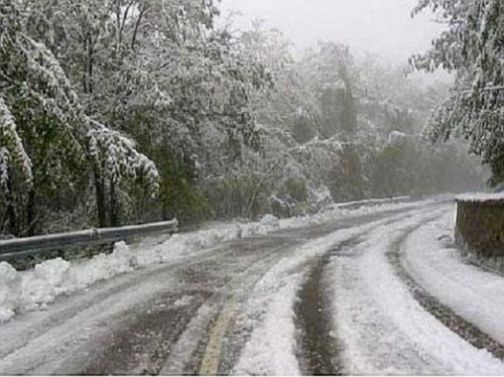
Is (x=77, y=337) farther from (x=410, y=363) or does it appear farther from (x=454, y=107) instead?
(x=454, y=107)

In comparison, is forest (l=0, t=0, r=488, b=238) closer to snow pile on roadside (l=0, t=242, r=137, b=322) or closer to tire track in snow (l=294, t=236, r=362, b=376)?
snow pile on roadside (l=0, t=242, r=137, b=322)

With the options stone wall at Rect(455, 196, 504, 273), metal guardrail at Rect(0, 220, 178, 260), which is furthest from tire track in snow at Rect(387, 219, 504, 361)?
metal guardrail at Rect(0, 220, 178, 260)

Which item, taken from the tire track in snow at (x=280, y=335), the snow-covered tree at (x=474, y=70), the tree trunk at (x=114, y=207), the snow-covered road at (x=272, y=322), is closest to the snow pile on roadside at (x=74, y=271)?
the snow-covered road at (x=272, y=322)

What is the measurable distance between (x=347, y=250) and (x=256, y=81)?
759 cm

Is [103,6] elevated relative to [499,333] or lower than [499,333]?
elevated

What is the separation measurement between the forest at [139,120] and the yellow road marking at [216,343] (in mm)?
6330

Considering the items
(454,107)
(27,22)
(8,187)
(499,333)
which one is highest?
(27,22)

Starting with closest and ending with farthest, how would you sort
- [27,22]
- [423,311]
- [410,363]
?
[410,363], [423,311], [27,22]

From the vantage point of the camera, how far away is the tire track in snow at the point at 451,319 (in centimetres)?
735

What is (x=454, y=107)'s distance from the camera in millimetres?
24203

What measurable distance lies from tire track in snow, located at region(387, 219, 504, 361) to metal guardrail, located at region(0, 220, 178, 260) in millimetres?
6507

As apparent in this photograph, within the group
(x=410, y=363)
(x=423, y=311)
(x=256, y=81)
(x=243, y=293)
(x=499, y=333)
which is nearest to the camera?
(x=410, y=363)

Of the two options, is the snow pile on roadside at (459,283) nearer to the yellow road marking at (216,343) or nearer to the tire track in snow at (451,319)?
the tire track in snow at (451,319)

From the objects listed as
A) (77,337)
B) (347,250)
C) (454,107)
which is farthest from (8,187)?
(454,107)
